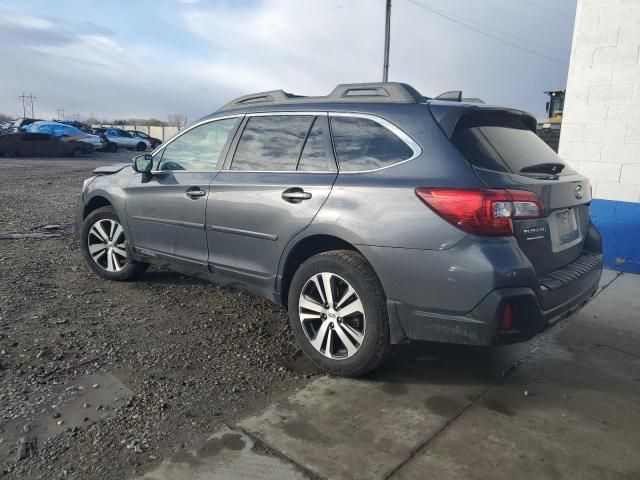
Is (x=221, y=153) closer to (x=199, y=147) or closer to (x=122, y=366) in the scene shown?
(x=199, y=147)

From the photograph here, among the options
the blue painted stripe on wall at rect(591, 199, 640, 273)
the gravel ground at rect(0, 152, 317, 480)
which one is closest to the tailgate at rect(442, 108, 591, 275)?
the gravel ground at rect(0, 152, 317, 480)

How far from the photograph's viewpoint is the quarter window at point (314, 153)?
3.53 m

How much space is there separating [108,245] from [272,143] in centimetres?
230

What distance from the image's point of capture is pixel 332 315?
3.38 metres

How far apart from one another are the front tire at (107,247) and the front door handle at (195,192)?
3.72 ft

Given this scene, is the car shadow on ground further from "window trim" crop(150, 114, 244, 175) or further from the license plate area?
"window trim" crop(150, 114, 244, 175)

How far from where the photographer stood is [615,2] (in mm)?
6008

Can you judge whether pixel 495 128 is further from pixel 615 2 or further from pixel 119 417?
pixel 615 2

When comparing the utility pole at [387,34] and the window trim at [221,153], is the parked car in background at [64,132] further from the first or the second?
the window trim at [221,153]

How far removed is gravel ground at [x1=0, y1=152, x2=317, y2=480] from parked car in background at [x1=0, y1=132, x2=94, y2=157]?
65.2 ft

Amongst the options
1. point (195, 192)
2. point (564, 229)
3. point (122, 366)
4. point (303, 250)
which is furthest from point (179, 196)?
point (564, 229)

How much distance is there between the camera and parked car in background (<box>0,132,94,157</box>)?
2256 cm

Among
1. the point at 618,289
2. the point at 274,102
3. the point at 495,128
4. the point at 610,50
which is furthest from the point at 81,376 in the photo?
the point at 610,50

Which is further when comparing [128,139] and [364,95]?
[128,139]
